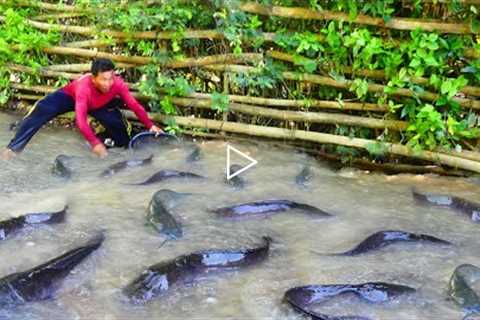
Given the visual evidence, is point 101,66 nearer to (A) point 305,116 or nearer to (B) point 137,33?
(B) point 137,33

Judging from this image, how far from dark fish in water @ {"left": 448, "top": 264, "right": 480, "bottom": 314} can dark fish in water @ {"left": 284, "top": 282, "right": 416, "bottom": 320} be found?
0.52 feet

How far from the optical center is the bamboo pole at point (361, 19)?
11.4 feet

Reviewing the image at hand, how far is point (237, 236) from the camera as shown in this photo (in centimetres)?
271

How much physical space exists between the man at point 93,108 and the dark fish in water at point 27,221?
1265 millimetres

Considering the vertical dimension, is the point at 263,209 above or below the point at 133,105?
below

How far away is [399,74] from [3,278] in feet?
8.21

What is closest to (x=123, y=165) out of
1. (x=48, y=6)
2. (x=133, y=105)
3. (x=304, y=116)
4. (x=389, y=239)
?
(x=133, y=105)

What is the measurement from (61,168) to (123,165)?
14.9 inches

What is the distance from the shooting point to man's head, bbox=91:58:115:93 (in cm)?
396

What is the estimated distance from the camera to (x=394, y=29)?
3650 millimetres

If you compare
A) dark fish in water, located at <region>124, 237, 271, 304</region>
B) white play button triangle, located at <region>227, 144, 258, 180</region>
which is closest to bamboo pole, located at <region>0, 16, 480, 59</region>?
white play button triangle, located at <region>227, 144, 258, 180</region>

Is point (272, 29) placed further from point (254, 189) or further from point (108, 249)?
point (108, 249)

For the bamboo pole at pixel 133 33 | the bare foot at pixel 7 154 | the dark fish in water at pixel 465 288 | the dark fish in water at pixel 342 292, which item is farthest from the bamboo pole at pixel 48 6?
the dark fish in water at pixel 465 288

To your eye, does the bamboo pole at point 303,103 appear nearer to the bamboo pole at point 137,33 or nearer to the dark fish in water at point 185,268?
the bamboo pole at point 137,33
